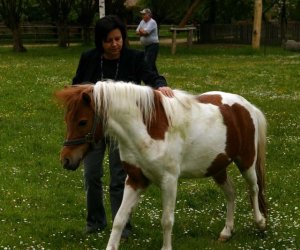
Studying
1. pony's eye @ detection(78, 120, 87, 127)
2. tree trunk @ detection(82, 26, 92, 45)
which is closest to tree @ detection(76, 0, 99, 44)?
tree trunk @ detection(82, 26, 92, 45)

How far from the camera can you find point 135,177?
5.79 meters

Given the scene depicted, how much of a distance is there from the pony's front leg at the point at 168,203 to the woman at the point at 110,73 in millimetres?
683

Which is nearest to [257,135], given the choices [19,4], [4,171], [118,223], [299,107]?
[118,223]

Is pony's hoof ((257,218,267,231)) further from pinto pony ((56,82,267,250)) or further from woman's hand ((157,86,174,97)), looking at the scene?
woman's hand ((157,86,174,97))

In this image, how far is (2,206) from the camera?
26.4 ft

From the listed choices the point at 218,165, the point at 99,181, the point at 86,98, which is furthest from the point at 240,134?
the point at 86,98

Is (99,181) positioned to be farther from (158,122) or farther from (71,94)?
(71,94)

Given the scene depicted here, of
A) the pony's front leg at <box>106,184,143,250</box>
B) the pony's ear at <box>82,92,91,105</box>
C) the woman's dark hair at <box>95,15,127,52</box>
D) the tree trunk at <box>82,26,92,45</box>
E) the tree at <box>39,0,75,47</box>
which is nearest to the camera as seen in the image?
the pony's ear at <box>82,92,91,105</box>

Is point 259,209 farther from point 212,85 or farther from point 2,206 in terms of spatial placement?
point 212,85

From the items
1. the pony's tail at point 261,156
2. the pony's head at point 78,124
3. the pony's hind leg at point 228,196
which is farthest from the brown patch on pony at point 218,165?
the pony's head at point 78,124

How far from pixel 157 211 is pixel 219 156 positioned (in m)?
1.88

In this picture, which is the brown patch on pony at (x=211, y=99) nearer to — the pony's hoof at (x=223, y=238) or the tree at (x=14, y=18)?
the pony's hoof at (x=223, y=238)

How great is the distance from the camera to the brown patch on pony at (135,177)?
575 centimetres

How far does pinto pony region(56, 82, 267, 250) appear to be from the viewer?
18.0 ft
